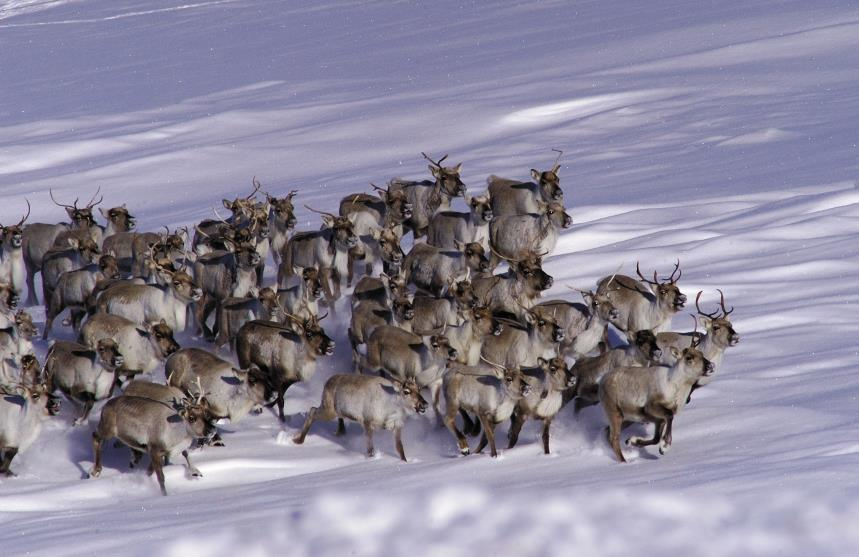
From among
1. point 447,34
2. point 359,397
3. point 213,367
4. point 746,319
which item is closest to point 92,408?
point 213,367

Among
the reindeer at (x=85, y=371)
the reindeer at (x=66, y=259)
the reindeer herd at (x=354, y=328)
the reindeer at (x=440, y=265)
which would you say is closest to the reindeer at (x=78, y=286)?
the reindeer herd at (x=354, y=328)

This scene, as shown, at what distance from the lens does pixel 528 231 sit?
40.8ft

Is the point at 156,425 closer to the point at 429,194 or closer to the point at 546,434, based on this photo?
the point at 546,434

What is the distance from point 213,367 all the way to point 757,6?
986 inches

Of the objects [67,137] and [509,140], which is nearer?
[509,140]

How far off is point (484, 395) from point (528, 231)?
368 centimetres

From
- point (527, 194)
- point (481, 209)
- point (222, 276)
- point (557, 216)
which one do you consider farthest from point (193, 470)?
point (527, 194)

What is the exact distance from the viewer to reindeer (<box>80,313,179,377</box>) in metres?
10.3

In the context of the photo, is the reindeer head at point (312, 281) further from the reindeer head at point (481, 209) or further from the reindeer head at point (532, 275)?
the reindeer head at point (481, 209)

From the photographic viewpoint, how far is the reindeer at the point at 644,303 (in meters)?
10.2

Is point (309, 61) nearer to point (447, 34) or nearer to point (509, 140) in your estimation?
point (447, 34)

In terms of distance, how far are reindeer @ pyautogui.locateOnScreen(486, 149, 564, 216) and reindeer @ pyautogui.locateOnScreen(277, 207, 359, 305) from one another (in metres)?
1.77

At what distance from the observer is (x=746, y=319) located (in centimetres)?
1073

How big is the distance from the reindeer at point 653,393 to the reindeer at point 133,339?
12.2 feet
